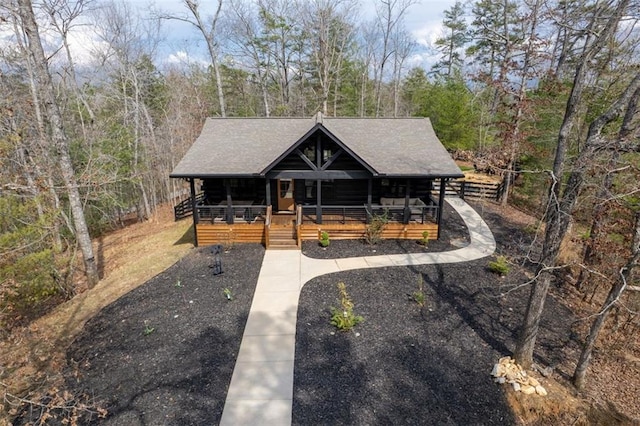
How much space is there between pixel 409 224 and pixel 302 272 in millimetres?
5782

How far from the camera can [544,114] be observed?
17734 mm

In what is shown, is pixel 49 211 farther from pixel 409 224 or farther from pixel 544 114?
pixel 544 114

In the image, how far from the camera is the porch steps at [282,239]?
1365 cm

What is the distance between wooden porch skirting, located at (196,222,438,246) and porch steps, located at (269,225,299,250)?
49 cm

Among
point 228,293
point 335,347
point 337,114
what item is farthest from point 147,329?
point 337,114

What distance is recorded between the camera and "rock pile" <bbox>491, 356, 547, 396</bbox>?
21.5 feet

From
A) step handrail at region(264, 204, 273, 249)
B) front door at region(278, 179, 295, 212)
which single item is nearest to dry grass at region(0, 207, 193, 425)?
step handrail at region(264, 204, 273, 249)

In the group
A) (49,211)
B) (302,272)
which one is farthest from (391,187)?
(49,211)

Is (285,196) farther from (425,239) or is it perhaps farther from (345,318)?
(345,318)

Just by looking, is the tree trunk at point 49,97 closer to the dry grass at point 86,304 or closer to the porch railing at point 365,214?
the dry grass at point 86,304

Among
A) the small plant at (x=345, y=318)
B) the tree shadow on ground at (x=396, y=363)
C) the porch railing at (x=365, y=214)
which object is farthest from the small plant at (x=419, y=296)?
the porch railing at (x=365, y=214)

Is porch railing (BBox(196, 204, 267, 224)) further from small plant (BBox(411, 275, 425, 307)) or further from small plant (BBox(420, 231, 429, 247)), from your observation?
small plant (BBox(411, 275, 425, 307))

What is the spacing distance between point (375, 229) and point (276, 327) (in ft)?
22.2

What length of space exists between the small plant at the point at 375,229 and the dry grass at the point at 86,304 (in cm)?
776
